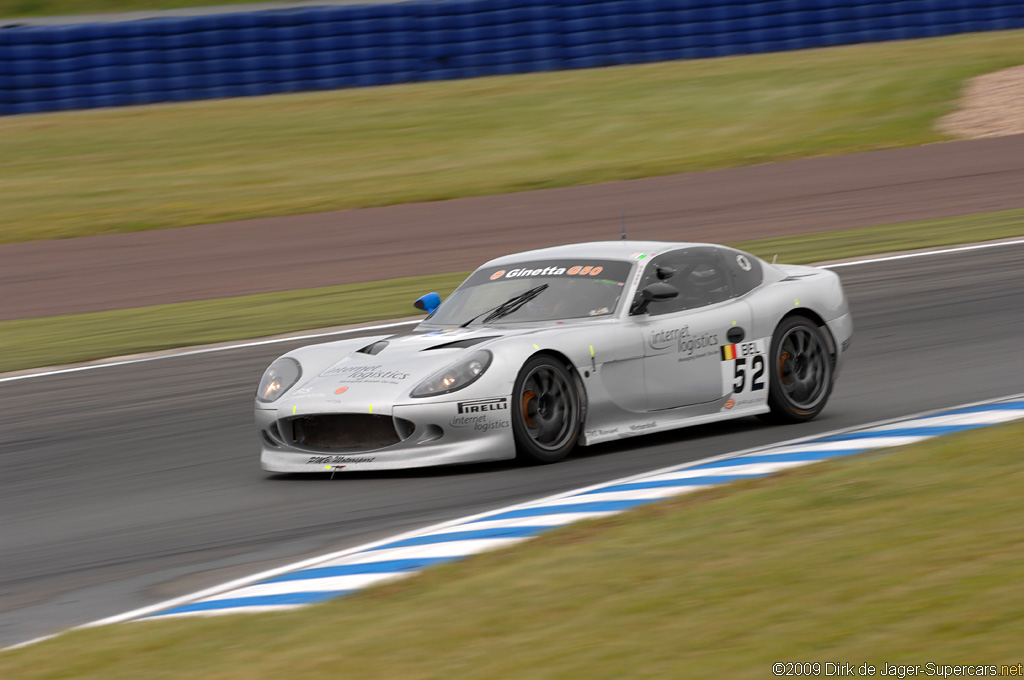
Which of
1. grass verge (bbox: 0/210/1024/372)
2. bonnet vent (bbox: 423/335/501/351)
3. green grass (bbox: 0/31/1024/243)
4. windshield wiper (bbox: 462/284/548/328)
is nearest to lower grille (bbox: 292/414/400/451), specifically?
bonnet vent (bbox: 423/335/501/351)

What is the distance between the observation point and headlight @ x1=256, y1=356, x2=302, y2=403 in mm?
8273

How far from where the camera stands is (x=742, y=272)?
905cm

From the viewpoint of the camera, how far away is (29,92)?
2697cm

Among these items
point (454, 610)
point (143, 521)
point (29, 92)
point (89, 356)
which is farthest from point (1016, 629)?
point (29, 92)

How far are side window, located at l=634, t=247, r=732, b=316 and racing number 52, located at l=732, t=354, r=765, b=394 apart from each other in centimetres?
40

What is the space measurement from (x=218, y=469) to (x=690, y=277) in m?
3.02

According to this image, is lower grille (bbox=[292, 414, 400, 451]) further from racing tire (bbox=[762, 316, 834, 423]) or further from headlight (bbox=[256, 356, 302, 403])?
racing tire (bbox=[762, 316, 834, 423])

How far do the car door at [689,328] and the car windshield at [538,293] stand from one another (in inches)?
8.7

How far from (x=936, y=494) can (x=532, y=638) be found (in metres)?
2.17

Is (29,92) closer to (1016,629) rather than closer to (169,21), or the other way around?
(169,21)

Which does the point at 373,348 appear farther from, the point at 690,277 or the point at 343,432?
the point at 690,277

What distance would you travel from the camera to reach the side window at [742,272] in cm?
898

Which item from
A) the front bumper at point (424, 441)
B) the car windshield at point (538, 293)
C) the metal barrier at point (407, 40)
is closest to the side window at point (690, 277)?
the car windshield at point (538, 293)

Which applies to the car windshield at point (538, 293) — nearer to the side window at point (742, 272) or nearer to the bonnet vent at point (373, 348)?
the bonnet vent at point (373, 348)
